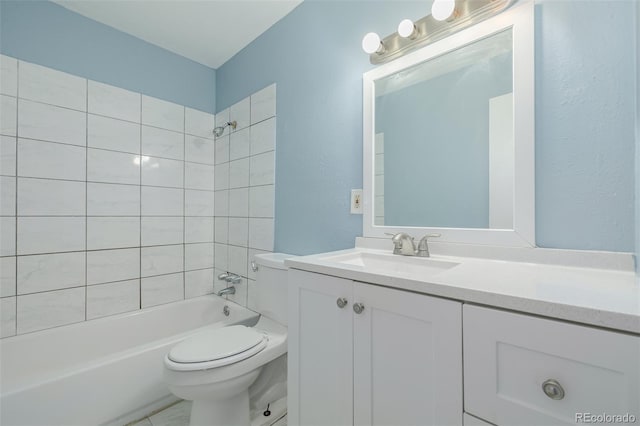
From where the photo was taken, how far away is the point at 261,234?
72.0 inches

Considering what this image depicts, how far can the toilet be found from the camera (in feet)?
3.66

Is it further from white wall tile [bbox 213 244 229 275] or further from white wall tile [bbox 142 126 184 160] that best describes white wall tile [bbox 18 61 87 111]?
white wall tile [bbox 213 244 229 275]

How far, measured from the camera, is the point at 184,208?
6.93 ft

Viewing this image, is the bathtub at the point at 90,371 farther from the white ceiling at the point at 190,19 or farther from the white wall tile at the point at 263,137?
the white ceiling at the point at 190,19

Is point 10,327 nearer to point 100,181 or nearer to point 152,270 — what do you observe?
point 152,270

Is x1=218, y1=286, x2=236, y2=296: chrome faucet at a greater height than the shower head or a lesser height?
lesser

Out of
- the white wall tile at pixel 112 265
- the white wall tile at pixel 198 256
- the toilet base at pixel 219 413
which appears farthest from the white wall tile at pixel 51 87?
the toilet base at pixel 219 413

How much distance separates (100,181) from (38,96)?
1.80 ft

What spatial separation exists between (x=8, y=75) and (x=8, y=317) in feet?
4.35

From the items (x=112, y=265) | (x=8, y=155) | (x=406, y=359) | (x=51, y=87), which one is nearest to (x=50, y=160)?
(x=8, y=155)

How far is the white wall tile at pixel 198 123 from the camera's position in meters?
2.14

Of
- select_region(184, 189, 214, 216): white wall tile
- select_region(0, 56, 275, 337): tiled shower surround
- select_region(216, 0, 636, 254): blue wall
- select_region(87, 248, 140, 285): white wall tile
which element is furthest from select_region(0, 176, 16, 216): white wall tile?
select_region(216, 0, 636, 254): blue wall

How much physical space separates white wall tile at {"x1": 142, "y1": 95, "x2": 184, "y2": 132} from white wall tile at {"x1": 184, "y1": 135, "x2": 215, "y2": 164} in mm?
111

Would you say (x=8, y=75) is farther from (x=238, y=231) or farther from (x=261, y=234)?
(x=261, y=234)
